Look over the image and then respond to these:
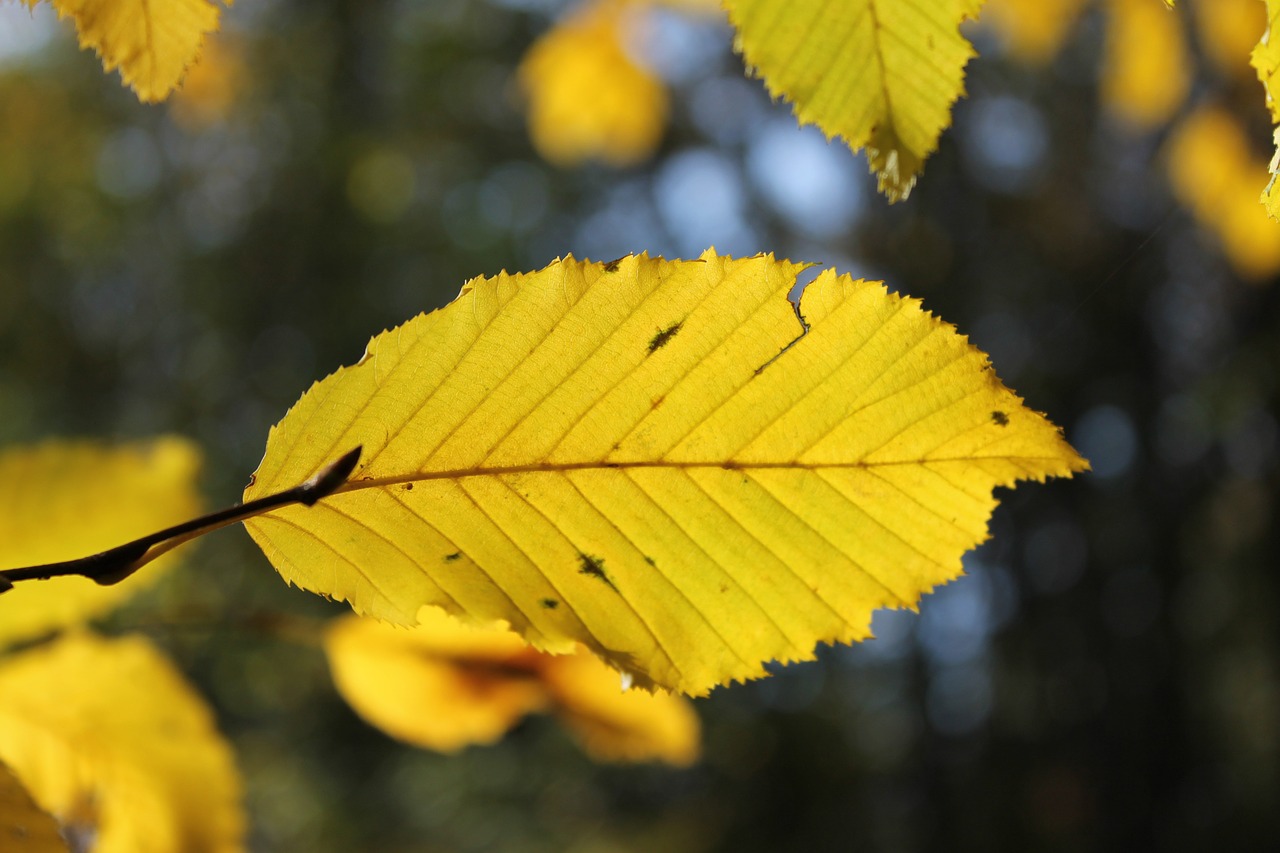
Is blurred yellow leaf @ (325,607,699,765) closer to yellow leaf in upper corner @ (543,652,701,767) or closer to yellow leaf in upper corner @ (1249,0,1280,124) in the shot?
yellow leaf in upper corner @ (543,652,701,767)

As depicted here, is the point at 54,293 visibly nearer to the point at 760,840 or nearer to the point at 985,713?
the point at 760,840

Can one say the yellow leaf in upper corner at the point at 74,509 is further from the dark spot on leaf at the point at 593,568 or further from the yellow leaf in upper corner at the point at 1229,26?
the yellow leaf in upper corner at the point at 1229,26

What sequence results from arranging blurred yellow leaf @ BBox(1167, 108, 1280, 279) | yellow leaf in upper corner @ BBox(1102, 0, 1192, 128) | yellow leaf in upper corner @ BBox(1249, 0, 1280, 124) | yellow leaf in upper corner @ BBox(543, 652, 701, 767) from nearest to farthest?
yellow leaf in upper corner @ BBox(1249, 0, 1280, 124)
yellow leaf in upper corner @ BBox(543, 652, 701, 767)
yellow leaf in upper corner @ BBox(1102, 0, 1192, 128)
blurred yellow leaf @ BBox(1167, 108, 1280, 279)

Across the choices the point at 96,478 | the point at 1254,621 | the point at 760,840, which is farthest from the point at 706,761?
the point at 96,478

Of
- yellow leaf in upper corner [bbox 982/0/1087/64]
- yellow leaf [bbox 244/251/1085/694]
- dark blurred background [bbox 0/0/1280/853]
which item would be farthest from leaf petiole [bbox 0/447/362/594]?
dark blurred background [bbox 0/0/1280/853]

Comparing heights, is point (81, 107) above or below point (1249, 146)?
above

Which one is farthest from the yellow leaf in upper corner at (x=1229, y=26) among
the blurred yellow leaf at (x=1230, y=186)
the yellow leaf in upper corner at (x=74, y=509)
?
the yellow leaf in upper corner at (x=74, y=509)
